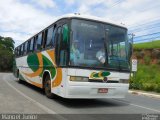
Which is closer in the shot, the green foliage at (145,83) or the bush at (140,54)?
the green foliage at (145,83)

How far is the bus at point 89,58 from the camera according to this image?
11086 millimetres

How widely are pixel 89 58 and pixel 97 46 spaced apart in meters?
0.59

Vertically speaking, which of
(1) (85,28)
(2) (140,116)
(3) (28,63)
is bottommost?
(2) (140,116)

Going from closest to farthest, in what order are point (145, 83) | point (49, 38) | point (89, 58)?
1. point (89, 58)
2. point (49, 38)
3. point (145, 83)

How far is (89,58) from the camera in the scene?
11297 mm

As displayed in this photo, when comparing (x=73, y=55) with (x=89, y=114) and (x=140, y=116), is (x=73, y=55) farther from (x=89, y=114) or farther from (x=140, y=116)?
(x=140, y=116)

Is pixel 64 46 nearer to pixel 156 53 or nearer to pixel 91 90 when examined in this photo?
pixel 91 90

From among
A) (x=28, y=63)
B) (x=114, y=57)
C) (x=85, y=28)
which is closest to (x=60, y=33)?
(x=85, y=28)

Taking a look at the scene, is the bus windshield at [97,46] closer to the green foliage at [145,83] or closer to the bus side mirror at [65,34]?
the bus side mirror at [65,34]

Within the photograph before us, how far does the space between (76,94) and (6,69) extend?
2830 inches

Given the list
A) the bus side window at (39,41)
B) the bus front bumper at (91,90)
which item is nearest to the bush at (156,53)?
the bus side window at (39,41)

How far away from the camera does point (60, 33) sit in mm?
12219

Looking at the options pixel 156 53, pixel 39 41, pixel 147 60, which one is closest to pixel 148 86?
pixel 39 41

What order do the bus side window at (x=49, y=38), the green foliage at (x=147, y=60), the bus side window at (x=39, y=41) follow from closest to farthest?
1. the bus side window at (x=49, y=38)
2. the bus side window at (x=39, y=41)
3. the green foliage at (x=147, y=60)
